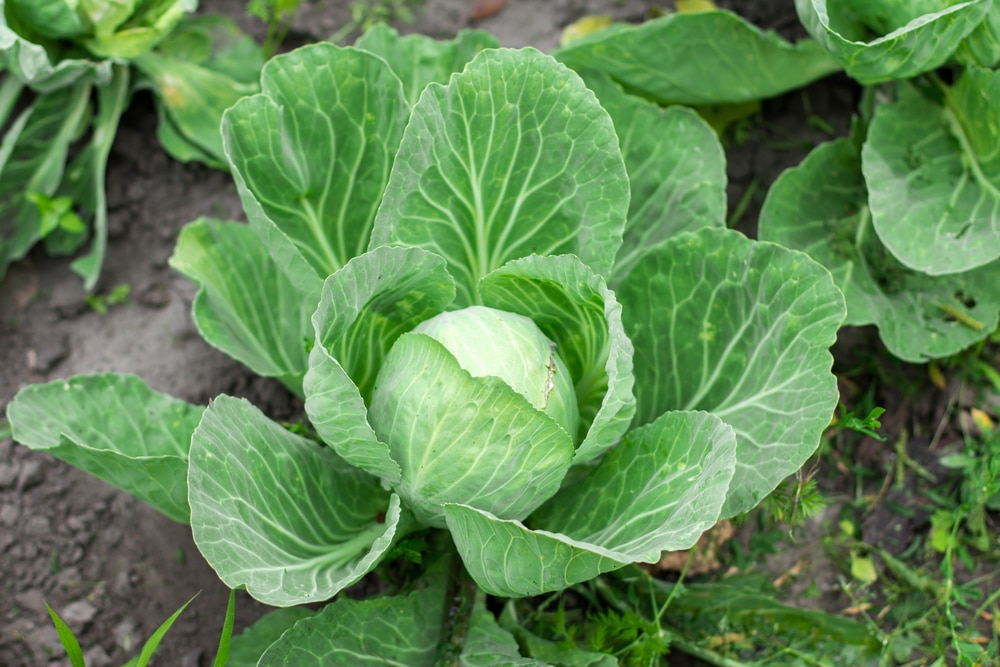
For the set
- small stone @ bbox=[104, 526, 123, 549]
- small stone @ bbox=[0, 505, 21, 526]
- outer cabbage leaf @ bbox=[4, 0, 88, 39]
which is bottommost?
small stone @ bbox=[104, 526, 123, 549]

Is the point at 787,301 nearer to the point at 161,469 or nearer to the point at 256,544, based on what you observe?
the point at 256,544

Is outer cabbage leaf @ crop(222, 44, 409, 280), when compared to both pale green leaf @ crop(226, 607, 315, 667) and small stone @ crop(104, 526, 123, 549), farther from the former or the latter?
small stone @ crop(104, 526, 123, 549)

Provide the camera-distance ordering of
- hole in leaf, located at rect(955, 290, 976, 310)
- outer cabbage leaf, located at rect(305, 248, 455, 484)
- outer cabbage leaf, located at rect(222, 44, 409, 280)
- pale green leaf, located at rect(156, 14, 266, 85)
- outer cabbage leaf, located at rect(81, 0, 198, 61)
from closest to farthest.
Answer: outer cabbage leaf, located at rect(305, 248, 455, 484), outer cabbage leaf, located at rect(222, 44, 409, 280), hole in leaf, located at rect(955, 290, 976, 310), outer cabbage leaf, located at rect(81, 0, 198, 61), pale green leaf, located at rect(156, 14, 266, 85)

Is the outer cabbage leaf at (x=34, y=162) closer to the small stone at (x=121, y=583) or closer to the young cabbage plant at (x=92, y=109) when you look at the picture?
the young cabbage plant at (x=92, y=109)

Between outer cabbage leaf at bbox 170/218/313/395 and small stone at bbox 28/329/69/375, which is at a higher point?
outer cabbage leaf at bbox 170/218/313/395

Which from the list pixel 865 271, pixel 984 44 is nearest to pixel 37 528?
pixel 865 271

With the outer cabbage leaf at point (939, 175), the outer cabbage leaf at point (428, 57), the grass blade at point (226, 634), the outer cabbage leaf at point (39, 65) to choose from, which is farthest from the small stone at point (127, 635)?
the outer cabbage leaf at point (939, 175)

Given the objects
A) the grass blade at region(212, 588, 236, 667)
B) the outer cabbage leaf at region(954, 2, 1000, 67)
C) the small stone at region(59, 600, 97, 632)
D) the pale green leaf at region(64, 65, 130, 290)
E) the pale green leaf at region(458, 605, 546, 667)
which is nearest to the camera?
the grass blade at region(212, 588, 236, 667)

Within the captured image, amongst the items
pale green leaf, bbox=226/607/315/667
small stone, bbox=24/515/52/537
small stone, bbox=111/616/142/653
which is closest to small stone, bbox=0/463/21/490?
small stone, bbox=24/515/52/537

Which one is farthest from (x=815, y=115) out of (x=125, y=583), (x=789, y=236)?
(x=125, y=583)
